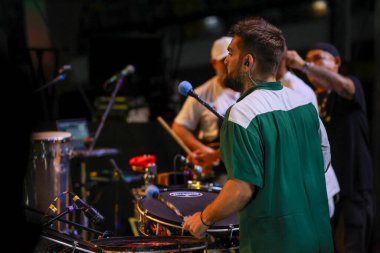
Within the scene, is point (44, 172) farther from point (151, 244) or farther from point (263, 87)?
point (263, 87)

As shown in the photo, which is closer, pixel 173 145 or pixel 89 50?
pixel 173 145

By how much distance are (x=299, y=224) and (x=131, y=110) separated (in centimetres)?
473

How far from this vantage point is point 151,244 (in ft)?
9.04

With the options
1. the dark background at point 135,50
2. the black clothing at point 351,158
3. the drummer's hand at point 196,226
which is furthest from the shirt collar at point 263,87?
the dark background at point 135,50

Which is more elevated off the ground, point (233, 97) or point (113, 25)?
point (113, 25)

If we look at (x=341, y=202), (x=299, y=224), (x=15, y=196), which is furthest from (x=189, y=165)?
(x=15, y=196)

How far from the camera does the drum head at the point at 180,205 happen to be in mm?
3021

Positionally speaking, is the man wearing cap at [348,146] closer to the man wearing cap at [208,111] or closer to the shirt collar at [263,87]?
the man wearing cap at [208,111]

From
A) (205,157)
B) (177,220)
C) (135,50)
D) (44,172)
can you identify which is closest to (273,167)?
(177,220)

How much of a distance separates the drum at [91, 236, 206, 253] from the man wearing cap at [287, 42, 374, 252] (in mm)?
2528

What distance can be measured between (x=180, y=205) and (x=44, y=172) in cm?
191

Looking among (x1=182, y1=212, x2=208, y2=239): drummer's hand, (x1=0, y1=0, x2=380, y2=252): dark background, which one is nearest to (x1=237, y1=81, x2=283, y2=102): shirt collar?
(x1=182, y1=212, x2=208, y2=239): drummer's hand

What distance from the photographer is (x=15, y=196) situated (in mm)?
2029

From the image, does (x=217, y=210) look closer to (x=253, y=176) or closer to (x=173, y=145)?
(x=253, y=176)
